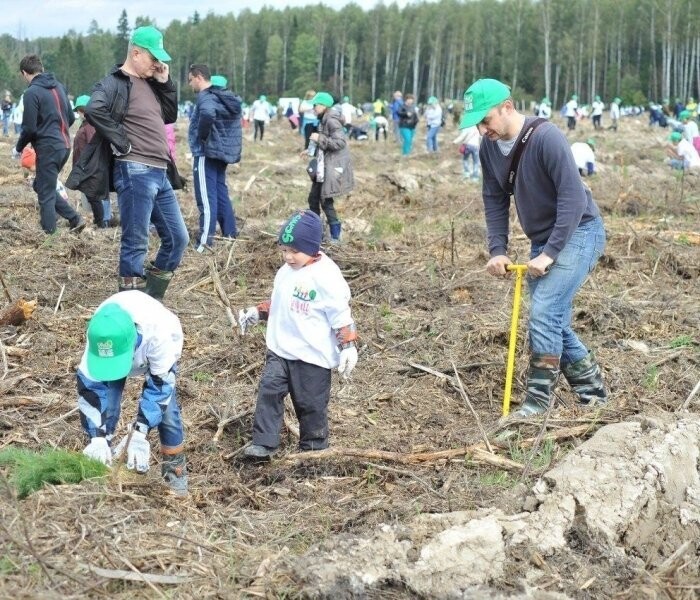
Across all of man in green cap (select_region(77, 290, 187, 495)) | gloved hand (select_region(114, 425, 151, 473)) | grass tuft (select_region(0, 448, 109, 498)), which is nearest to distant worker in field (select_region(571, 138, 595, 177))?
man in green cap (select_region(77, 290, 187, 495))

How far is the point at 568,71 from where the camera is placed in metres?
82.6

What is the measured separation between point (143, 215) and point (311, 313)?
214 cm

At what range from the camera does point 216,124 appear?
8.77 m

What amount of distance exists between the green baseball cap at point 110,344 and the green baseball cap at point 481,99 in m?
1.98

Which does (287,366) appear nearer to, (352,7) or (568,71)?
(568,71)

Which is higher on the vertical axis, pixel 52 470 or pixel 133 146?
pixel 133 146

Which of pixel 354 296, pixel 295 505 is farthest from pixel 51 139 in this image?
pixel 295 505

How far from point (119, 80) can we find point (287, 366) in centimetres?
270

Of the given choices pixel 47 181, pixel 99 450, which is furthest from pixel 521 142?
pixel 47 181

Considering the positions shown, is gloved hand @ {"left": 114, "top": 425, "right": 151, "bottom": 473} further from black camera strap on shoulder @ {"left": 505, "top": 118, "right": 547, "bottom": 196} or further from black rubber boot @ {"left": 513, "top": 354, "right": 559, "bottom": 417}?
black camera strap on shoulder @ {"left": 505, "top": 118, "right": 547, "bottom": 196}

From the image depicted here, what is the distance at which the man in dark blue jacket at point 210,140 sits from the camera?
8703 millimetres

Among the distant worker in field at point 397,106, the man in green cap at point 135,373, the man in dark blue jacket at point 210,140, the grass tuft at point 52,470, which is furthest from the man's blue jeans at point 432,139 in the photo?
the grass tuft at point 52,470

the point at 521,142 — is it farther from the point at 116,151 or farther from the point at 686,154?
the point at 686,154

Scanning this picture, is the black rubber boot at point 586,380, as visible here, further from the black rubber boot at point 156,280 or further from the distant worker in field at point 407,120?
the distant worker in field at point 407,120
